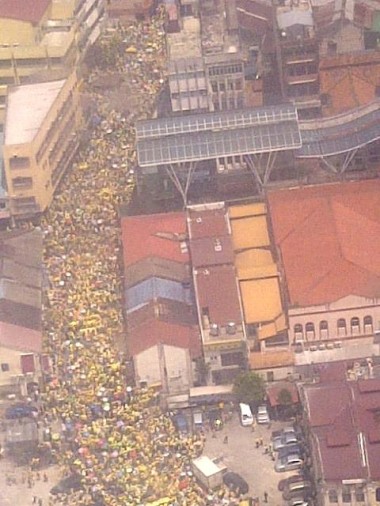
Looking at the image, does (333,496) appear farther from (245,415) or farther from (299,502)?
(245,415)

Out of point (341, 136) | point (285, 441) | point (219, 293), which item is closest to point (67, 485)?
point (285, 441)

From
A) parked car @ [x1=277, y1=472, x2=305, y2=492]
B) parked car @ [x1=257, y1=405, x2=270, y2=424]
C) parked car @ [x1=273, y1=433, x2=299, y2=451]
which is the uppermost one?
parked car @ [x1=257, y1=405, x2=270, y2=424]

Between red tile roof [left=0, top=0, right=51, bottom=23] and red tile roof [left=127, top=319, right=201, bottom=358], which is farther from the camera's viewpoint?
red tile roof [left=0, top=0, right=51, bottom=23]

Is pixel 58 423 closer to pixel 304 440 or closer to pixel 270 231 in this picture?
pixel 304 440

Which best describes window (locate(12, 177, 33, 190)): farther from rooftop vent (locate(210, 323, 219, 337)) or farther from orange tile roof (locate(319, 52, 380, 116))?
orange tile roof (locate(319, 52, 380, 116))

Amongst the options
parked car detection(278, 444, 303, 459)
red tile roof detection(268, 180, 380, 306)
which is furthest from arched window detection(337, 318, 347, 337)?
parked car detection(278, 444, 303, 459)

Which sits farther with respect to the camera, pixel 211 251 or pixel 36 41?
pixel 36 41
